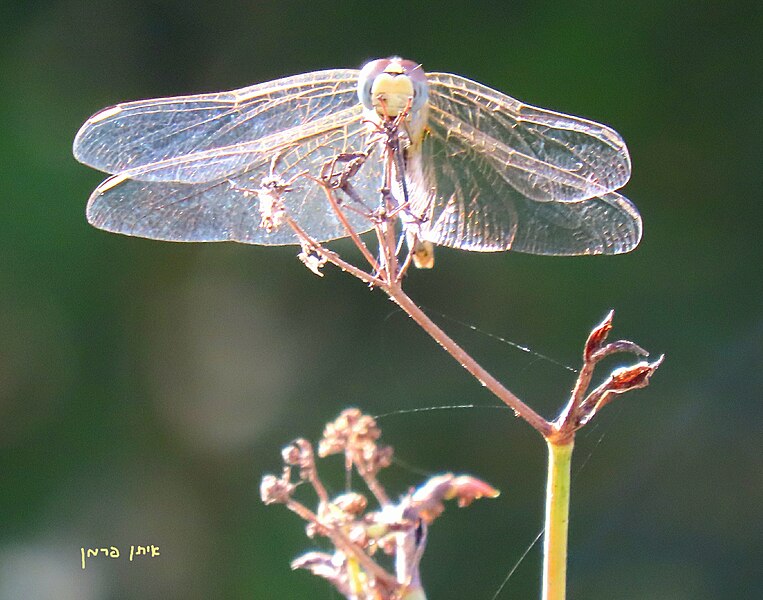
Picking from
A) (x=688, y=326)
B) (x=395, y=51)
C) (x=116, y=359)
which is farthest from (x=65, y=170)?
(x=688, y=326)

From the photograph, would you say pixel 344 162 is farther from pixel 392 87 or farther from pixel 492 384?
pixel 492 384

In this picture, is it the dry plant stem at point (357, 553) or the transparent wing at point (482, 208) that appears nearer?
the dry plant stem at point (357, 553)

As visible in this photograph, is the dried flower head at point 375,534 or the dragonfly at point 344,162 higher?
the dragonfly at point 344,162

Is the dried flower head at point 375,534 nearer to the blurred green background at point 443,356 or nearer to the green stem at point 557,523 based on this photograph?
the green stem at point 557,523

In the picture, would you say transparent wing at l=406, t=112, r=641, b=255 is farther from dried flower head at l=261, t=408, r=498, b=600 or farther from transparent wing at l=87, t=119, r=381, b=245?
dried flower head at l=261, t=408, r=498, b=600

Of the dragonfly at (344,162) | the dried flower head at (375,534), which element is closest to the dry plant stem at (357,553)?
the dried flower head at (375,534)

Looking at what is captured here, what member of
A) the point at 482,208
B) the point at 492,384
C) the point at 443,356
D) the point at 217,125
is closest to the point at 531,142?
the point at 482,208

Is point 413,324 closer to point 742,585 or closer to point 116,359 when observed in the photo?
point 116,359
